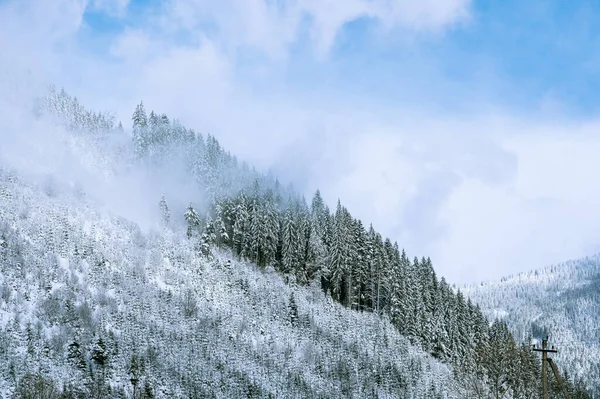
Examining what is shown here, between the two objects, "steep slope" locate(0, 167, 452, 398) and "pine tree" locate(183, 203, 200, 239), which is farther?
"pine tree" locate(183, 203, 200, 239)

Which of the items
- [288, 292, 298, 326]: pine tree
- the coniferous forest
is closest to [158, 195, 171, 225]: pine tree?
the coniferous forest

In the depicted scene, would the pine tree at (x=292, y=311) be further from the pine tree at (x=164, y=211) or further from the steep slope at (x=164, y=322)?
the pine tree at (x=164, y=211)

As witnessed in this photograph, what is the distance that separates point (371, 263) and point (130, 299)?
Result: 137 feet

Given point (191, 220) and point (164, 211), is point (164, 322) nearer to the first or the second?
point (191, 220)

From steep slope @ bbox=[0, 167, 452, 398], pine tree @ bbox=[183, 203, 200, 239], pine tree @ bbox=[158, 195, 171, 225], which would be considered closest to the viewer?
steep slope @ bbox=[0, 167, 452, 398]

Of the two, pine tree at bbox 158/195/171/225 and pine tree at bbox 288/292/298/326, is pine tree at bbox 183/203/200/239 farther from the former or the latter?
pine tree at bbox 288/292/298/326

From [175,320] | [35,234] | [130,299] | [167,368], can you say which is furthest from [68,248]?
[167,368]

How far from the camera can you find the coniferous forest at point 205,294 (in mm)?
42156

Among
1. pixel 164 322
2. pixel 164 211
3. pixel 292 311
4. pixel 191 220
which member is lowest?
pixel 164 322

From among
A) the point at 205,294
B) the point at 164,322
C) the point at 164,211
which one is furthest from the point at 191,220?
the point at 164,322

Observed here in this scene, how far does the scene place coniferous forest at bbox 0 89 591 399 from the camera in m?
42.2

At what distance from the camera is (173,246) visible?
6712 cm

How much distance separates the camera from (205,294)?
60375mm

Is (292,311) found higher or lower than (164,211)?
lower
